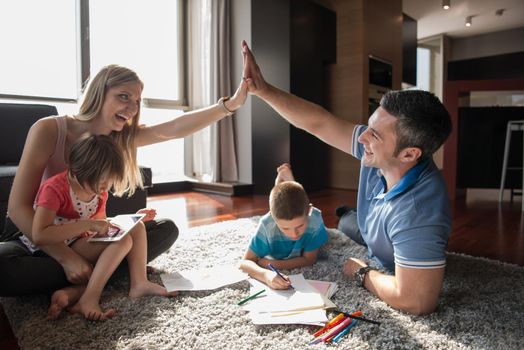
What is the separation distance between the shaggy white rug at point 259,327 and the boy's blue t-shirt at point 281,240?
12 cm

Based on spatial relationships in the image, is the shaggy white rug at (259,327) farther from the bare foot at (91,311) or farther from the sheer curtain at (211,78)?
the sheer curtain at (211,78)

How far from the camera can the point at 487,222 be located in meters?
2.70

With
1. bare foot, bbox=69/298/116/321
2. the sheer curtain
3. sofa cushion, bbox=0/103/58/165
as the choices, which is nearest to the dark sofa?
sofa cushion, bbox=0/103/58/165

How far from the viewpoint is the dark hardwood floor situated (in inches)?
77.5

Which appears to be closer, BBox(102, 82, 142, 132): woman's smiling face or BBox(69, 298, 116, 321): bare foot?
BBox(69, 298, 116, 321): bare foot

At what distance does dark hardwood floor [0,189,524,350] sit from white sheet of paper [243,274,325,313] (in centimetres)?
68

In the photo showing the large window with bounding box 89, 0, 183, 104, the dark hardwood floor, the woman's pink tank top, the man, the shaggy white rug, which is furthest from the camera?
the large window with bounding box 89, 0, 183, 104

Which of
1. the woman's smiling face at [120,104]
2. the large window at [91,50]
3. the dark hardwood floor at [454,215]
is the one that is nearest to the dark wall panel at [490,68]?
the dark hardwood floor at [454,215]

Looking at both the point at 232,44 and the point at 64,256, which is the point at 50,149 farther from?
the point at 232,44

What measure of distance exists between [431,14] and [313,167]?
3587 mm

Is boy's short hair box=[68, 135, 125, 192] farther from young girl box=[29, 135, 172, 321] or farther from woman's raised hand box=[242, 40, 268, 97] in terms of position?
woman's raised hand box=[242, 40, 268, 97]

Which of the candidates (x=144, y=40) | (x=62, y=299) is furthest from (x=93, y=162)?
(x=144, y=40)

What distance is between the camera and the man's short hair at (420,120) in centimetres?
120

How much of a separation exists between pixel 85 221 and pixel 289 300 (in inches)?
26.6
